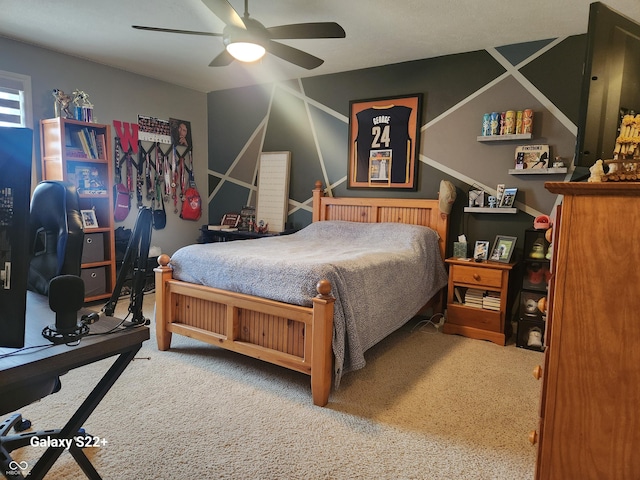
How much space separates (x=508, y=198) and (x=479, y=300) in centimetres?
89

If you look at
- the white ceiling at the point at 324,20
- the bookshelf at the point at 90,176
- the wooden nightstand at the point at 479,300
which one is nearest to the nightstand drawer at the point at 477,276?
the wooden nightstand at the point at 479,300

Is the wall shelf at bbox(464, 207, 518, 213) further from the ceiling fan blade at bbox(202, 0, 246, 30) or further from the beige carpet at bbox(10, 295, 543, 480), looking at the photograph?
the ceiling fan blade at bbox(202, 0, 246, 30)

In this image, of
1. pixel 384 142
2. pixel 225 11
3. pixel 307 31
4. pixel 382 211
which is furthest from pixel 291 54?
pixel 382 211

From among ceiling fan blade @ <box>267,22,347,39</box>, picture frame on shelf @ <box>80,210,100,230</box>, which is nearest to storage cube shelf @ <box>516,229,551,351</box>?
ceiling fan blade @ <box>267,22,347,39</box>

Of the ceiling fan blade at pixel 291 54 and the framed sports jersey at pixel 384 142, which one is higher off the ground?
the ceiling fan blade at pixel 291 54

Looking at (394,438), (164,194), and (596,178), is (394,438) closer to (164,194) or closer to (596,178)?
(596,178)

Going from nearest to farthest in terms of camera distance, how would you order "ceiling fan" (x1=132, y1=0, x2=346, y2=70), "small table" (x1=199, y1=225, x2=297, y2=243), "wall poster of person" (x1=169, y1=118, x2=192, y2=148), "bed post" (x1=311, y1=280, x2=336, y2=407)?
"bed post" (x1=311, y1=280, x2=336, y2=407) → "ceiling fan" (x1=132, y1=0, x2=346, y2=70) → "small table" (x1=199, y1=225, x2=297, y2=243) → "wall poster of person" (x1=169, y1=118, x2=192, y2=148)

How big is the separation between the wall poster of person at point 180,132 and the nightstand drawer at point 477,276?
11.8 ft

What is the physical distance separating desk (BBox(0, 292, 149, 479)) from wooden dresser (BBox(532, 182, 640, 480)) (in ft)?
3.96

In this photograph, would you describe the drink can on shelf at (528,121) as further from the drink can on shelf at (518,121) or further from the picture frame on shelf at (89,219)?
the picture frame on shelf at (89,219)

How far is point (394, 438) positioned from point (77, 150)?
364 cm

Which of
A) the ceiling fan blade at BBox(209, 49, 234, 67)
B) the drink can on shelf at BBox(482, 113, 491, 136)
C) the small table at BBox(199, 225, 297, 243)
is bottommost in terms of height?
the small table at BBox(199, 225, 297, 243)

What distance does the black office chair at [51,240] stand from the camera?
1641 millimetres

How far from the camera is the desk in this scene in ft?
3.02
